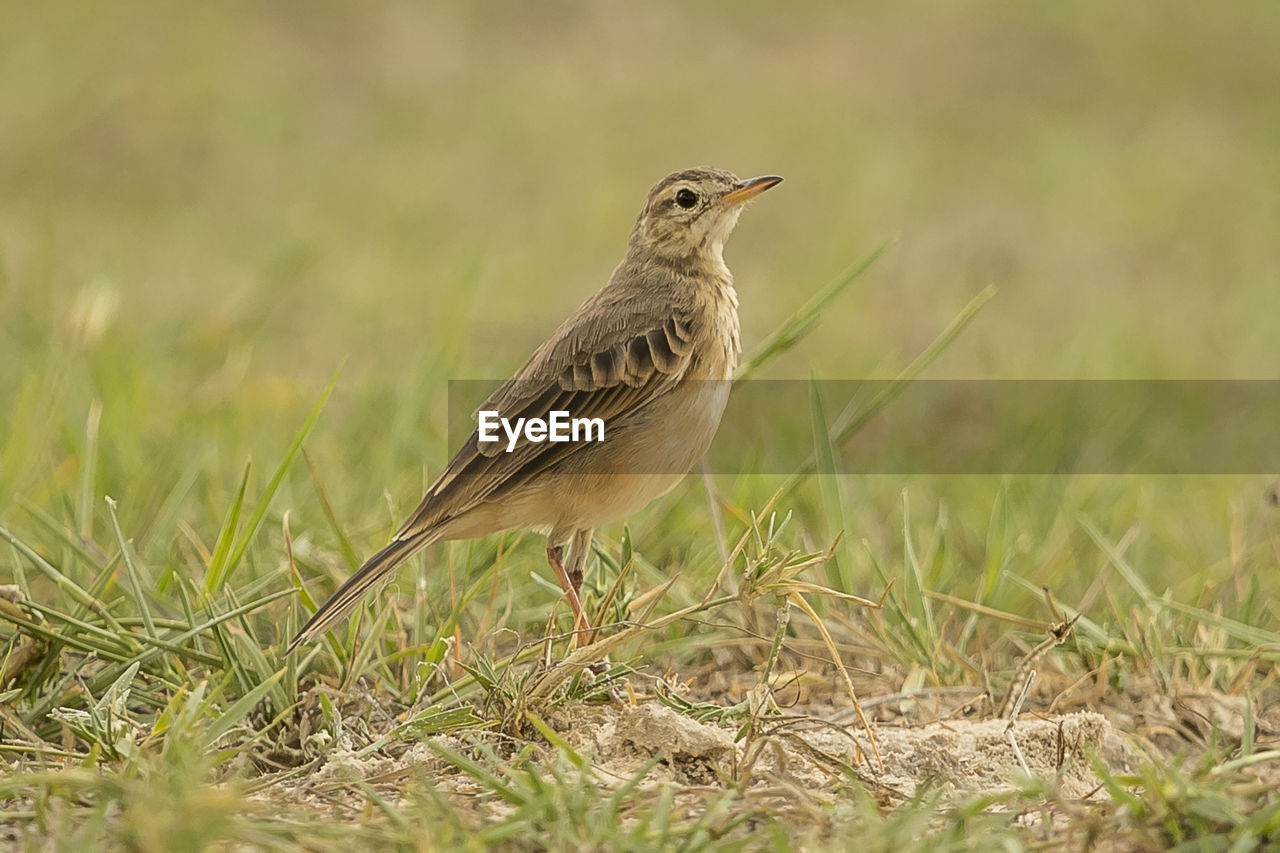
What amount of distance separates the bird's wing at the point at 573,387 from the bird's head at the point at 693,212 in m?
0.37

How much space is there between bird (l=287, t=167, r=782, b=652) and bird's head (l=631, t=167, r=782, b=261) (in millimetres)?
276

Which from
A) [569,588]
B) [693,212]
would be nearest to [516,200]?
[693,212]

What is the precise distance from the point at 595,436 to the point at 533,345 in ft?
11.1

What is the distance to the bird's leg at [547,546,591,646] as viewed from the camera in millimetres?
3144

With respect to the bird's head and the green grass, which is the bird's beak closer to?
the bird's head

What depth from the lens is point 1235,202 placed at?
9.74m

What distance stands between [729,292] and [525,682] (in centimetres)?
137

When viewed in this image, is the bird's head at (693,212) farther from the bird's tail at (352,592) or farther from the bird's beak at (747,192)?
the bird's tail at (352,592)

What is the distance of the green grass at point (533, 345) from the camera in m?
2.54

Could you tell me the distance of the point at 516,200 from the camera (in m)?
9.66

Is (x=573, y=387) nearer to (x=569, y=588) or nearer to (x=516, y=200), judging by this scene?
(x=569, y=588)

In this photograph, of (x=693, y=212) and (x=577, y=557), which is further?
(x=693, y=212)

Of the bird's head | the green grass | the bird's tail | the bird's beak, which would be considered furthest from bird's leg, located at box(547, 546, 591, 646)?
the bird's beak

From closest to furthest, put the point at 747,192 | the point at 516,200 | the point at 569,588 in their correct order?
the point at 569,588 < the point at 747,192 < the point at 516,200
